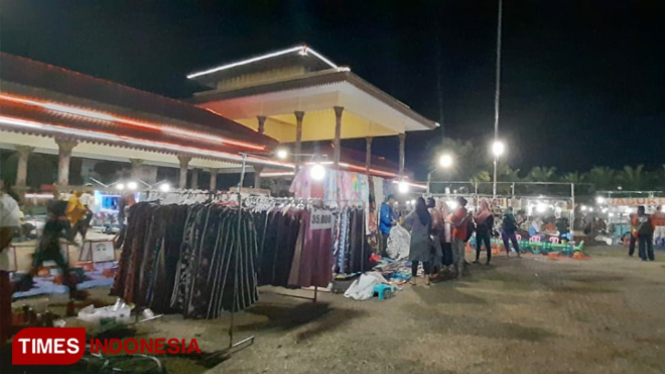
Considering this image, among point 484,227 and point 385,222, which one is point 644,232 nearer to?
point 484,227

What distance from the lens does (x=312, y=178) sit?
9422mm

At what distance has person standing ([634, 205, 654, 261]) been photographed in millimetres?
12844

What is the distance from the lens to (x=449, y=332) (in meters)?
5.18

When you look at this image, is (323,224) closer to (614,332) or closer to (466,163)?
(614,332)

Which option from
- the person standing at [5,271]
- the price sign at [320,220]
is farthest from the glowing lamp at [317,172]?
the person standing at [5,271]

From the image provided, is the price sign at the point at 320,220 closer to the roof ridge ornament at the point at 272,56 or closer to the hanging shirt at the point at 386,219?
the hanging shirt at the point at 386,219

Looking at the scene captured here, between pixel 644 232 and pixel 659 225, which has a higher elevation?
pixel 659 225

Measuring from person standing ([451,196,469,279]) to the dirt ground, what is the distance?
1299mm

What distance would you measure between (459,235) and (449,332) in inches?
183

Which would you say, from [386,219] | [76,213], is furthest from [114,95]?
Answer: [386,219]

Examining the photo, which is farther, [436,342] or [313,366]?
[436,342]

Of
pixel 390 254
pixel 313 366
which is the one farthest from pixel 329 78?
pixel 313 366

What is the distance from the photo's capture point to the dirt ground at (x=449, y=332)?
4.11 m

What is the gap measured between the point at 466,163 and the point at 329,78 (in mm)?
26817
